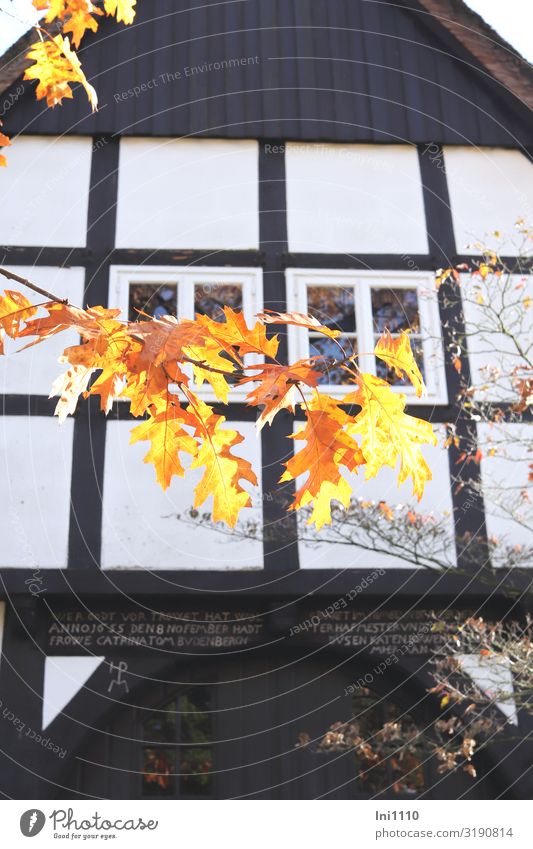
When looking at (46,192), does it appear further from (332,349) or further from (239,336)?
(239,336)

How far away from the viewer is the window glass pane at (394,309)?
8672 mm

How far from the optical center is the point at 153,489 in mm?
7914

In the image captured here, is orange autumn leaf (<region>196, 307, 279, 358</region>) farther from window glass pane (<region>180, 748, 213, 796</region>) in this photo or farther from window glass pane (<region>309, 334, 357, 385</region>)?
window glass pane (<region>180, 748, 213, 796</region>)

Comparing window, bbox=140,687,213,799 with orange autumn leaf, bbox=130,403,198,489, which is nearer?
orange autumn leaf, bbox=130,403,198,489

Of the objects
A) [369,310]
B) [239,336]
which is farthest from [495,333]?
[239,336]

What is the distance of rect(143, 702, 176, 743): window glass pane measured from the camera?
791 cm

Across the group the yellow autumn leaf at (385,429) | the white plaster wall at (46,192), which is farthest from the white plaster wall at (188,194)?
the yellow autumn leaf at (385,429)

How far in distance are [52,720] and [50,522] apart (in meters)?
1.42

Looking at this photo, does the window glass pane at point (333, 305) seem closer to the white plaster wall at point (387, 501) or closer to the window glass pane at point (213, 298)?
the window glass pane at point (213, 298)

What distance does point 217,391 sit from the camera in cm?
391

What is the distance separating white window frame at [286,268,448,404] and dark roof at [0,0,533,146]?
4.33ft

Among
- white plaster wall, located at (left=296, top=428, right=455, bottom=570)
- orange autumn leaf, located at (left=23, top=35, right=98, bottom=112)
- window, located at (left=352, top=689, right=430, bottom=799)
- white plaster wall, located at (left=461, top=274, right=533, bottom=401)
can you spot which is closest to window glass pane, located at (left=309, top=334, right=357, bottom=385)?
white plaster wall, located at (left=296, top=428, right=455, bottom=570)

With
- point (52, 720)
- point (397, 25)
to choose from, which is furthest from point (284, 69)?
point (52, 720)

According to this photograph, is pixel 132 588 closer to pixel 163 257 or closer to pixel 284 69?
pixel 163 257
